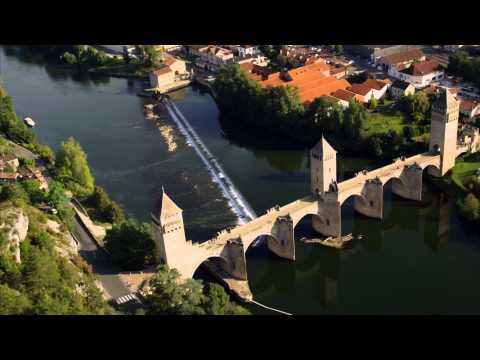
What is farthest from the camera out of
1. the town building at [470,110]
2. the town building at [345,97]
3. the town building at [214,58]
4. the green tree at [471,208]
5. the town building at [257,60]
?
the town building at [214,58]

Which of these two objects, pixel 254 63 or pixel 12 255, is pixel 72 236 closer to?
pixel 12 255

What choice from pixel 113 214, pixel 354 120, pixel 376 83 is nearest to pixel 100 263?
pixel 113 214

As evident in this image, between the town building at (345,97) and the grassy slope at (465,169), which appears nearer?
the grassy slope at (465,169)

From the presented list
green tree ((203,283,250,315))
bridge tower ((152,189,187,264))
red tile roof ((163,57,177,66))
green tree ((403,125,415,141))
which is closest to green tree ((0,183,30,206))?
bridge tower ((152,189,187,264))

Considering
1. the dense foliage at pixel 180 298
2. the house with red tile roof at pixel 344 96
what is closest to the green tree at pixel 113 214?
the dense foliage at pixel 180 298

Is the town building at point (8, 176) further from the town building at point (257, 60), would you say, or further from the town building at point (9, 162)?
the town building at point (257, 60)

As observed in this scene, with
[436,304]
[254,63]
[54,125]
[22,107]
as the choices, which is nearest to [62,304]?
[436,304]

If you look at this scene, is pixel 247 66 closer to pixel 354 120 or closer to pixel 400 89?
pixel 400 89
